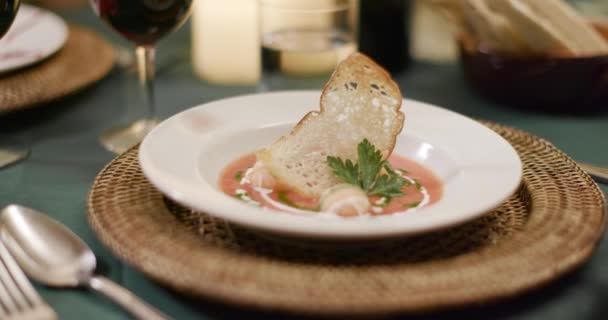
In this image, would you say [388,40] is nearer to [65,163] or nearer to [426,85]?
[426,85]

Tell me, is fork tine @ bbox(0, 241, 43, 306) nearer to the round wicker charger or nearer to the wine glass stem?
the round wicker charger

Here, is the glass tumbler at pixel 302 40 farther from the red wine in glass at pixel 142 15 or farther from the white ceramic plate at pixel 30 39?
the white ceramic plate at pixel 30 39

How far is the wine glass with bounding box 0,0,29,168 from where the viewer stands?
1150mm

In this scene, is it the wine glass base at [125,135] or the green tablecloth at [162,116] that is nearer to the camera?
the green tablecloth at [162,116]

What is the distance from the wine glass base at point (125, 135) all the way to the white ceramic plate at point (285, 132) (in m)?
0.25

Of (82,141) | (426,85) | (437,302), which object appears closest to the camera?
(437,302)

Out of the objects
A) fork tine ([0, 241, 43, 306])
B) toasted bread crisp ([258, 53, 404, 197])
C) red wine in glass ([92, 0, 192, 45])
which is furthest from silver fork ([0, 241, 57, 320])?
red wine in glass ([92, 0, 192, 45])

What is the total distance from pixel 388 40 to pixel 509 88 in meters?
0.35

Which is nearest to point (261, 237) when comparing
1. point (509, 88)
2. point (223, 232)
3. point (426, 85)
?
point (223, 232)

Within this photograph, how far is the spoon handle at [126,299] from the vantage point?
72 centimetres

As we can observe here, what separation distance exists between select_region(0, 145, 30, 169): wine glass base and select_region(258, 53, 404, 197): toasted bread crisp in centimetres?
48

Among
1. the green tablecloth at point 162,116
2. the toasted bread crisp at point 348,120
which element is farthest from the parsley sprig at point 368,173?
the green tablecloth at point 162,116

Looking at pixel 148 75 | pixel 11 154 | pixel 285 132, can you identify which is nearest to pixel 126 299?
pixel 285 132

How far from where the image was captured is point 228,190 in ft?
3.19
